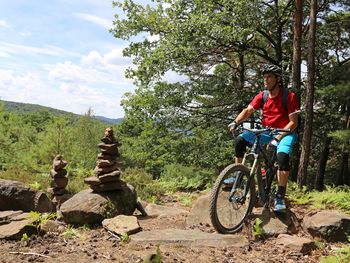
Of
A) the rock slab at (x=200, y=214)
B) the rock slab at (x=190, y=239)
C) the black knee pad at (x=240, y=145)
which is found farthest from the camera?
the rock slab at (x=200, y=214)

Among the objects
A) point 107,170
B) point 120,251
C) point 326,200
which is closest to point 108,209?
point 107,170

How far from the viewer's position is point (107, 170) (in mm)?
8484

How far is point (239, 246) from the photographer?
223 inches

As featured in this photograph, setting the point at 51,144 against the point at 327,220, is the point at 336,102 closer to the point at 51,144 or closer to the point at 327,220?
the point at 327,220

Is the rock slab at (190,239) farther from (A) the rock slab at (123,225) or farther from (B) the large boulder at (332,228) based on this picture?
(B) the large boulder at (332,228)

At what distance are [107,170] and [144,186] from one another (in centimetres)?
464

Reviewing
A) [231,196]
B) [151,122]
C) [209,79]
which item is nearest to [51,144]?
[151,122]

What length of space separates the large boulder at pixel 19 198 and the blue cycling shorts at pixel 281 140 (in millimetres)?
5001

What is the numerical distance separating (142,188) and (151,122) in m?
4.81

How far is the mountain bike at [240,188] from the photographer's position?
5.94 meters

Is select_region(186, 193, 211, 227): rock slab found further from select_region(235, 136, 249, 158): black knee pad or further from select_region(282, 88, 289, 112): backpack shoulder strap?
select_region(282, 88, 289, 112): backpack shoulder strap

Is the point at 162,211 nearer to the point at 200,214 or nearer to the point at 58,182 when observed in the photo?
the point at 200,214

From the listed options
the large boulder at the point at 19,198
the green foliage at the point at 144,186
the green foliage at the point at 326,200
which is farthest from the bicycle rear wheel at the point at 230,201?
the green foliage at the point at 144,186

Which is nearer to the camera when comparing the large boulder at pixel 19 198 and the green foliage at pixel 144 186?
the large boulder at pixel 19 198
